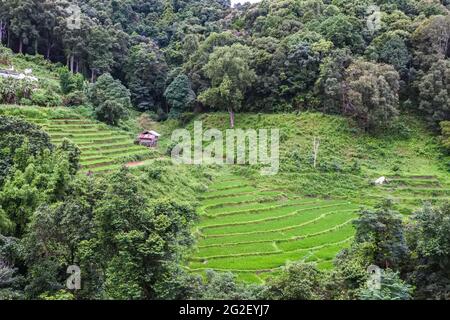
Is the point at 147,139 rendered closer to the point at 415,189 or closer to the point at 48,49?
the point at 48,49

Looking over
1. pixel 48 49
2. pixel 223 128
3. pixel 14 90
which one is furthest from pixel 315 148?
pixel 48 49

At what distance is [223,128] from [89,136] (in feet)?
39.1

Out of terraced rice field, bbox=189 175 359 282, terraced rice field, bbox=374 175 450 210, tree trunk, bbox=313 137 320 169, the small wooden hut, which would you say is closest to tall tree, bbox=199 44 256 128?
the small wooden hut

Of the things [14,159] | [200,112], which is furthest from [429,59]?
[14,159]

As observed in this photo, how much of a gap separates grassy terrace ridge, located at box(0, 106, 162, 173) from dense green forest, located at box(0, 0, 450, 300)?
0.47 ft

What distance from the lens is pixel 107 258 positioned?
12.1m

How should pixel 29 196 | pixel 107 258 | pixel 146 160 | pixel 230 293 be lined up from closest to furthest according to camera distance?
1. pixel 230 293
2. pixel 107 258
3. pixel 29 196
4. pixel 146 160

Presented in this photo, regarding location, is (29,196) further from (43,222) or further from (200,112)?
(200,112)

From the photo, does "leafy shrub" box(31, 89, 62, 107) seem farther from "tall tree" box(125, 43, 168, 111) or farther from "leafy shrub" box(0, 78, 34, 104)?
"tall tree" box(125, 43, 168, 111)

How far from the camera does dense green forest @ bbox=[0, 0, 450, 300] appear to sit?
11.9 meters

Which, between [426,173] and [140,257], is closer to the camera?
[140,257]
